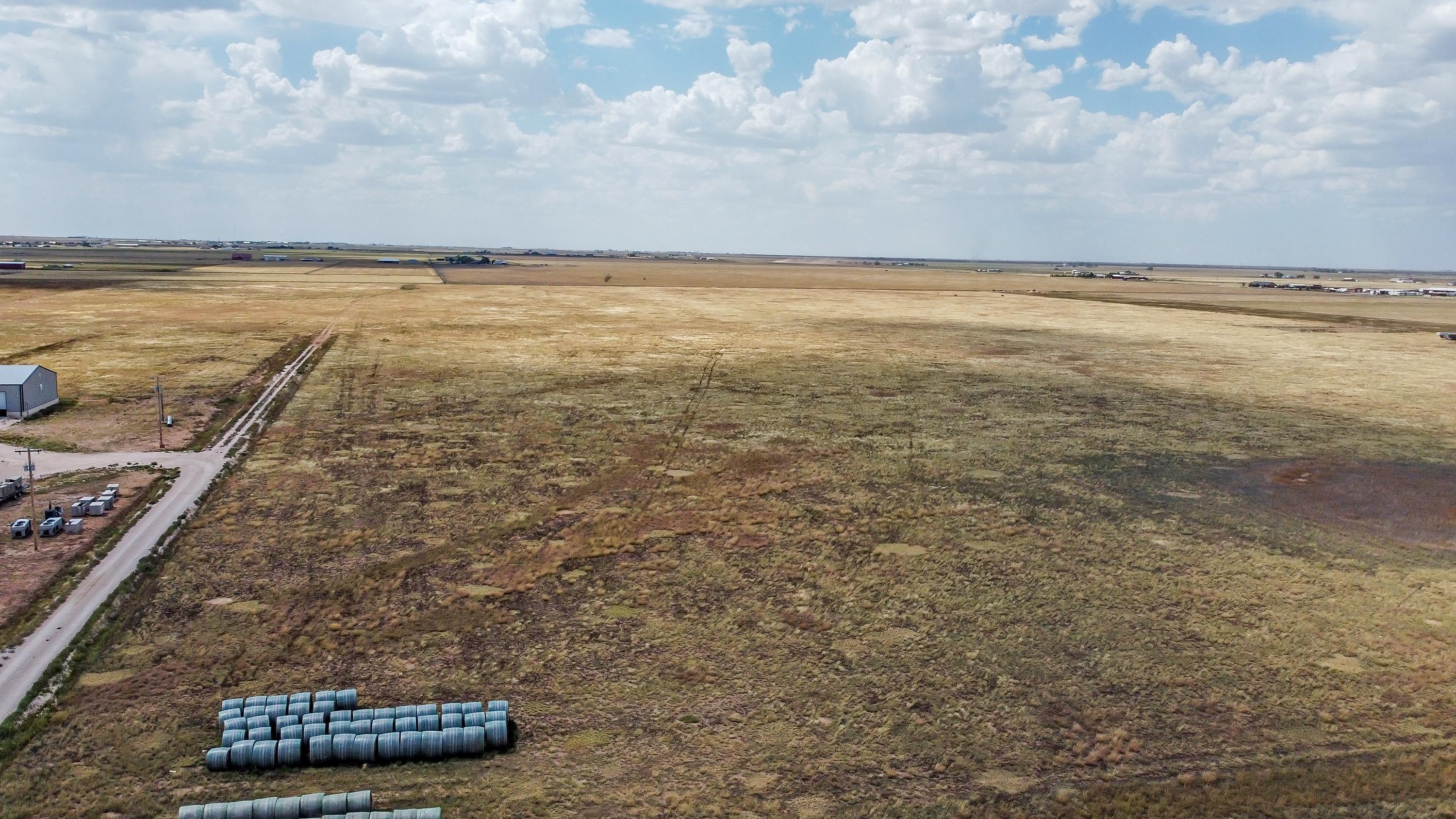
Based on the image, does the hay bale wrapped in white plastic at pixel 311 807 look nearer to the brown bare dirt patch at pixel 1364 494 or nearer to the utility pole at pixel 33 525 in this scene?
the utility pole at pixel 33 525

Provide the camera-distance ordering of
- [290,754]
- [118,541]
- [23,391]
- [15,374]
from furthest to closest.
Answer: [15,374] → [23,391] → [118,541] → [290,754]

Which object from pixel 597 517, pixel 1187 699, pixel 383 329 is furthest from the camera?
pixel 383 329

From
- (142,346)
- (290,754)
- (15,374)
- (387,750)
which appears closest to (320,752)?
(290,754)

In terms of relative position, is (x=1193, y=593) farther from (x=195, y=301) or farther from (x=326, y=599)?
(x=195, y=301)

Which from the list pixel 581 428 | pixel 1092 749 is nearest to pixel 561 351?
pixel 581 428

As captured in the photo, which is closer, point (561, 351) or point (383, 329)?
point (561, 351)

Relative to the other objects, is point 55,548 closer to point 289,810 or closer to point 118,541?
point 118,541

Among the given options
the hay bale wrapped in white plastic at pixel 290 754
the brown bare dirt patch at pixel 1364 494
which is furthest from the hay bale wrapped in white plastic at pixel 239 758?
the brown bare dirt patch at pixel 1364 494
